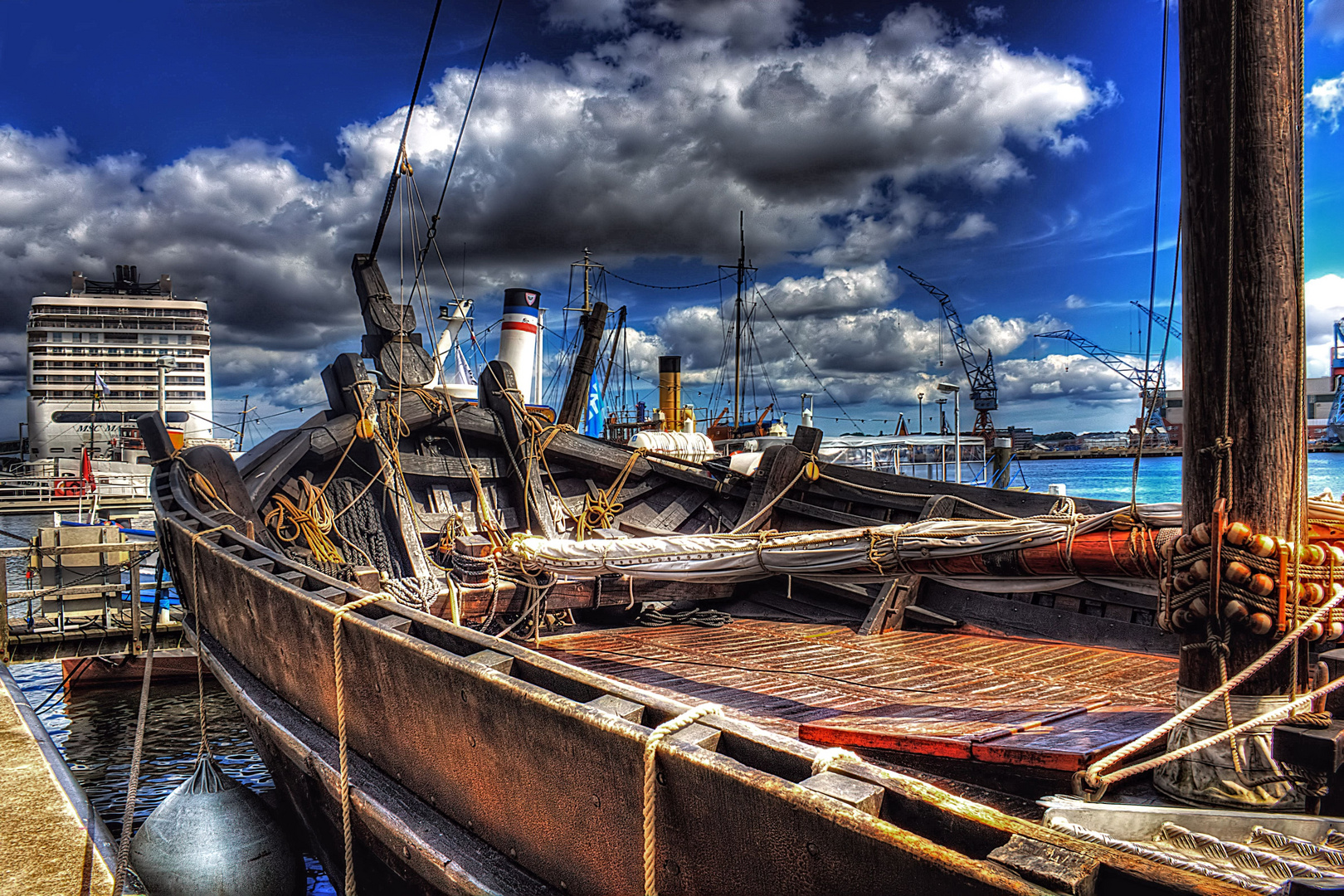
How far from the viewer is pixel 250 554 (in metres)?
4.46

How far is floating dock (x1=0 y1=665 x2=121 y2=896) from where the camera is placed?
128 inches

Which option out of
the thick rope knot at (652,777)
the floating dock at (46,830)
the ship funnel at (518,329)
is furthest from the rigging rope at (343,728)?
the ship funnel at (518,329)

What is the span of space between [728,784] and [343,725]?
1.98 m

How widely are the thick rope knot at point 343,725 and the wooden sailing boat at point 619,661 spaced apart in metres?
0.01

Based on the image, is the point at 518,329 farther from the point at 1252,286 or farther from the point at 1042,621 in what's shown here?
the point at 1252,286

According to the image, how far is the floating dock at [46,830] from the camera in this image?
3.26 metres

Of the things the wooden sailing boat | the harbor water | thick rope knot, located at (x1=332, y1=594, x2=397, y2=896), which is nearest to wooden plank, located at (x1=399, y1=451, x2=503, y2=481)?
the wooden sailing boat

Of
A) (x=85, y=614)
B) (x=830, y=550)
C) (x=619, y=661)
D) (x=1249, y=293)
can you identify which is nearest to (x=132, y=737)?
(x=85, y=614)

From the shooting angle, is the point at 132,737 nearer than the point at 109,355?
Yes

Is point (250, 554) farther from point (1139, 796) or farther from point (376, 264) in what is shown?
point (376, 264)

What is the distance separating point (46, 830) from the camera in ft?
12.1

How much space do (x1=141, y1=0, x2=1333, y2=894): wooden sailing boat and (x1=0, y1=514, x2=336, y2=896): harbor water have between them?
2257 millimetres

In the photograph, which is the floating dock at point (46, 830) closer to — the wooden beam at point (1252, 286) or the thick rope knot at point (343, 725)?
the thick rope knot at point (343, 725)

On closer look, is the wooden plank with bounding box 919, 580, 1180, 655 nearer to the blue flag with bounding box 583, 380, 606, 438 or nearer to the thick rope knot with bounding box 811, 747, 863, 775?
the thick rope knot with bounding box 811, 747, 863, 775
